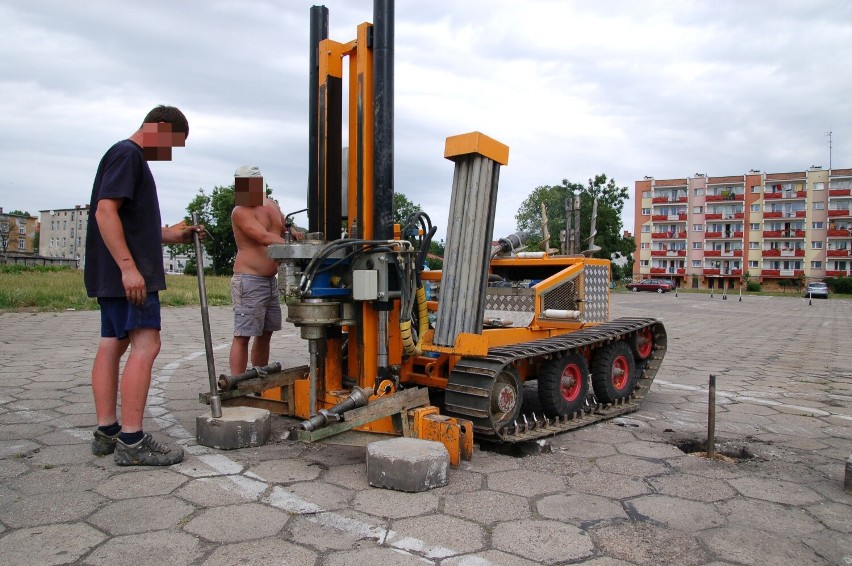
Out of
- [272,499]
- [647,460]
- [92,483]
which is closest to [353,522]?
[272,499]

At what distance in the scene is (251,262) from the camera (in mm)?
4859

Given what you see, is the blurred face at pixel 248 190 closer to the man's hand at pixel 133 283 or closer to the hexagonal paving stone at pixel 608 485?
the man's hand at pixel 133 283

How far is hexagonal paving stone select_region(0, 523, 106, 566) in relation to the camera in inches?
95.7

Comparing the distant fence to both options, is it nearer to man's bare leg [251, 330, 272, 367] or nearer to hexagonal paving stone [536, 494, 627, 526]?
man's bare leg [251, 330, 272, 367]

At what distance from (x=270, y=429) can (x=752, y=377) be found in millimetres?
6187

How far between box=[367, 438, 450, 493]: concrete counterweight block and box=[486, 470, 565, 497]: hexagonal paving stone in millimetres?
323

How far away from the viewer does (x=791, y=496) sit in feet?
11.1

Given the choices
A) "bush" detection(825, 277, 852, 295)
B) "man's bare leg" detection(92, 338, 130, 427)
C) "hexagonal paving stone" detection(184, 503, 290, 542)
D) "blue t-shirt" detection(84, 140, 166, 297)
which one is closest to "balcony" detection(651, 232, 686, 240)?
"bush" detection(825, 277, 852, 295)

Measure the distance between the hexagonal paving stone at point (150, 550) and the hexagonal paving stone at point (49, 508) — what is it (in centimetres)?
39

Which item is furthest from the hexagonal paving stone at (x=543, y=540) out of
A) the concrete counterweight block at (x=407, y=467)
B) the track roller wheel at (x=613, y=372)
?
the track roller wheel at (x=613, y=372)

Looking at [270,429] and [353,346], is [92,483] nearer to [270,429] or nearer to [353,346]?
[270,429]

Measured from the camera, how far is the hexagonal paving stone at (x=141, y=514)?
275cm

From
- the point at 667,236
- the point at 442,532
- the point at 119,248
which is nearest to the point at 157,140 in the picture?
the point at 119,248

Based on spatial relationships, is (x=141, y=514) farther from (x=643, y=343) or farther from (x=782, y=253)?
(x=782, y=253)
